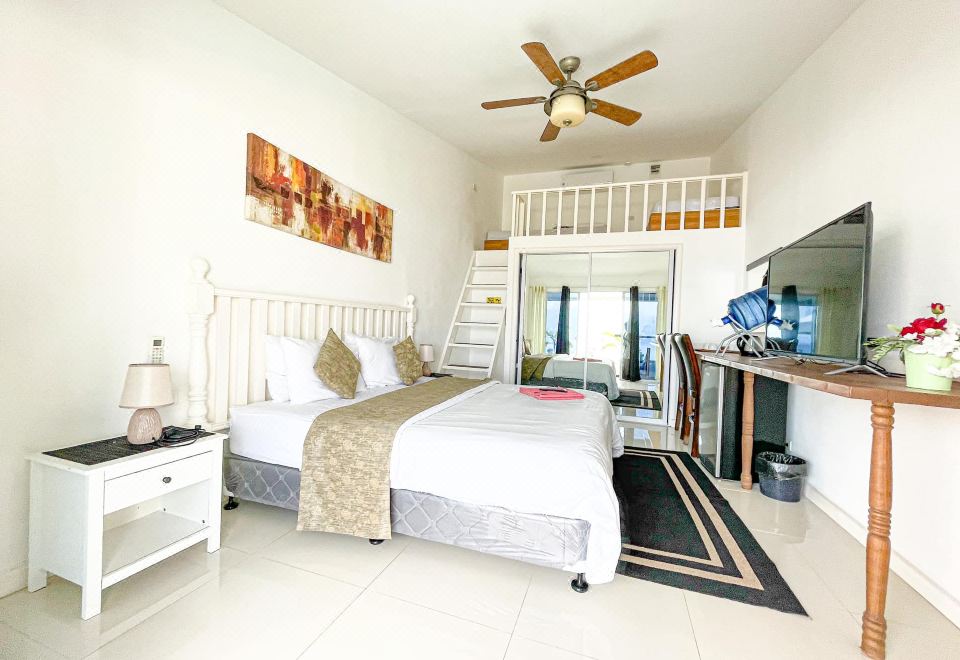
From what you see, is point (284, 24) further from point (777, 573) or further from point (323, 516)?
point (777, 573)

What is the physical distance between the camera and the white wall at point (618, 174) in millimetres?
5570

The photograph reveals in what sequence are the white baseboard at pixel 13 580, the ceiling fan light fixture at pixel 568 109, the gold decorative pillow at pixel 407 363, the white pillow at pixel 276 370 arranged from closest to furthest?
1. the white baseboard at pixel 13 580
2. the white pillow at pixel 276 370
3. the ceiling fan light fixture at pixel 568 109
4. the gold decorative pillow at pixel 407 363

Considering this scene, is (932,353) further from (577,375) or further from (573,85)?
(577,375)

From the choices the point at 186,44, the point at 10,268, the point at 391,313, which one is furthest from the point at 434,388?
the point at 186,44

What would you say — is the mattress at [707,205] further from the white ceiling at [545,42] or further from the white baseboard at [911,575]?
the white baseboard at [911,575]

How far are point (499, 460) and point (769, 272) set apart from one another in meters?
2.40

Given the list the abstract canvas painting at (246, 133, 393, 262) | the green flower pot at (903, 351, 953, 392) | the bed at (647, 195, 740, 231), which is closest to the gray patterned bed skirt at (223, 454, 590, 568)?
the green flower pot at (903, 351, 953, 392)

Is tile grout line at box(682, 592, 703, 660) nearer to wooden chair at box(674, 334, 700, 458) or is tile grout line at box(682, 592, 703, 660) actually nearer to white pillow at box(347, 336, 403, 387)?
wooden chair at box(674, 334, 700, 458)

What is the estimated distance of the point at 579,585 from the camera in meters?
1.67

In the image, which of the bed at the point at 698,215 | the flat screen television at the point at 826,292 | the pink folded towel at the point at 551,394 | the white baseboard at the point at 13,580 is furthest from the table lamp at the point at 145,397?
the bed at the point at 698,215

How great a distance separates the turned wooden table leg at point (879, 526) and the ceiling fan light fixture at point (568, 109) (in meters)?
2.28

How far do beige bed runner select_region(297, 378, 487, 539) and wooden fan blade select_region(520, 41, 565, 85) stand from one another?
2.17 metres

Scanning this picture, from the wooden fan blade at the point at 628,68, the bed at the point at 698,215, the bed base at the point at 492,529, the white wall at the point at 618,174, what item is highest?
the white wall at the point at 618,174

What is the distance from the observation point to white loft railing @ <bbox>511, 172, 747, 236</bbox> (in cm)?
439
